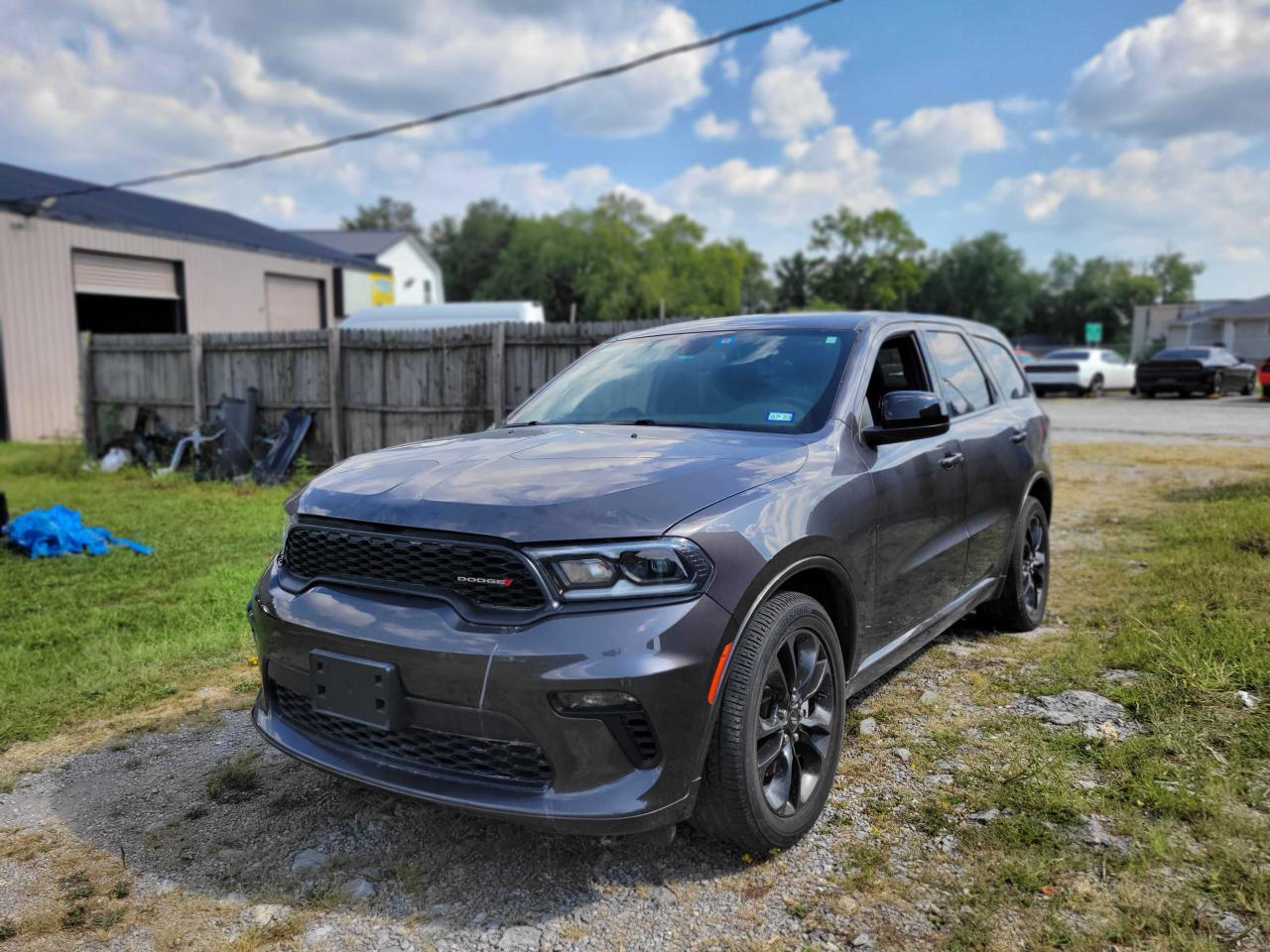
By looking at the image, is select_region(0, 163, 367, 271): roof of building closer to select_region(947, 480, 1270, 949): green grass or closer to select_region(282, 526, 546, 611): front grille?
select_region(282, 526, 546, 611): front grille

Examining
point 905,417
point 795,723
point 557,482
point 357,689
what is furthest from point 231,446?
point 795,723

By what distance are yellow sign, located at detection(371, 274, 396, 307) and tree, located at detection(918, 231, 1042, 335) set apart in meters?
69.5

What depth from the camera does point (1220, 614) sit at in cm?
489

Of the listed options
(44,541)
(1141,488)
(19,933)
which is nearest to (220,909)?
(19,933)

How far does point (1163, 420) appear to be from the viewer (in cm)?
1892

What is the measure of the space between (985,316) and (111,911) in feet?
309

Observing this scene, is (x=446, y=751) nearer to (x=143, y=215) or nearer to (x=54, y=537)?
(x=54, y=537)

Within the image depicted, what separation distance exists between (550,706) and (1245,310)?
178ft

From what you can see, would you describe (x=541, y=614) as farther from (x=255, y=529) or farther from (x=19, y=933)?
(x=255, y=529)

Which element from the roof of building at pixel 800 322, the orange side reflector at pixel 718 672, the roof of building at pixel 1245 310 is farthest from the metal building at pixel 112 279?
the roof of building at pixel 1245 310

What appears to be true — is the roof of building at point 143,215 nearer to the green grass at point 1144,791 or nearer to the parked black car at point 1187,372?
the green grass at point 1144,791

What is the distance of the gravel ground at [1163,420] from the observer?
618 inches

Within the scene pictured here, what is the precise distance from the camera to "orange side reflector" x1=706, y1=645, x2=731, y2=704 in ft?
7.91

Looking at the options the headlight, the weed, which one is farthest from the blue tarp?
the headlight
